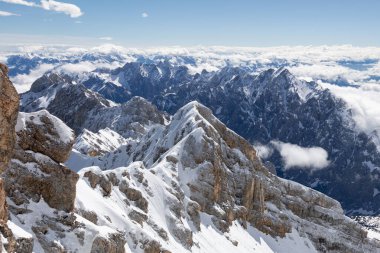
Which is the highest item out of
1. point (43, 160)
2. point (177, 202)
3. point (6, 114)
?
point (6, 114)

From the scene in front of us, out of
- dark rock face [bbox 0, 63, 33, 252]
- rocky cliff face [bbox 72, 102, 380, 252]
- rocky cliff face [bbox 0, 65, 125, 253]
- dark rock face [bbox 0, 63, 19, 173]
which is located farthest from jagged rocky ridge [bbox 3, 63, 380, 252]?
dark rock face [bbox 0, 63, 19, 173]

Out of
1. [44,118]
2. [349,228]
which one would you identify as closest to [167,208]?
[44,118]

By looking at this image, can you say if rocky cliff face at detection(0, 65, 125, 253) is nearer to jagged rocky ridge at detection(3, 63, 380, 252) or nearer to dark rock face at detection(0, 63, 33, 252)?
jagged rocky ridge at detection(3, 63, 380, 252)

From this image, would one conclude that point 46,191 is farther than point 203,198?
No

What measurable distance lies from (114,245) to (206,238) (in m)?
60.0

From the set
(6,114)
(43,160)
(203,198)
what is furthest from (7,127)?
(203,198)

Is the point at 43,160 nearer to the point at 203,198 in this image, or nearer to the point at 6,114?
the point at 6,114

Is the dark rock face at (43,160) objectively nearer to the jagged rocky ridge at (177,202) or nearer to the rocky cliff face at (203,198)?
the jagged rocky ridge at (177,202)

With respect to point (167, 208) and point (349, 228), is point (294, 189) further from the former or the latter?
point (167, 208)

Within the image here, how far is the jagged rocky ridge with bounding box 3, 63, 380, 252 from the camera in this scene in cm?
7044

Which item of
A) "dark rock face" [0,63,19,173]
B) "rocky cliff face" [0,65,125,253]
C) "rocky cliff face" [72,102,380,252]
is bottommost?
"rocky cliff face" [72,102,380,252]

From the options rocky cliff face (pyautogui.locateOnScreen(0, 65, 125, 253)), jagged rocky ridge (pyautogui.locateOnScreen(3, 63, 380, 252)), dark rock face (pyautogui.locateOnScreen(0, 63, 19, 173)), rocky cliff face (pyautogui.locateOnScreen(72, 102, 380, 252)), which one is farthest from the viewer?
rocky cliff face (pyautogui.locateOnScreen(72, 102, 380, 252))

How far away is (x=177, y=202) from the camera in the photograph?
12675 centimetres

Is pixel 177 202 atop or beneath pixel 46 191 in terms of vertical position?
beneath
